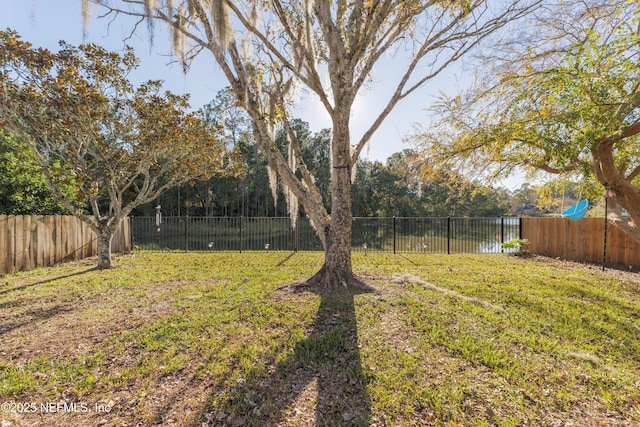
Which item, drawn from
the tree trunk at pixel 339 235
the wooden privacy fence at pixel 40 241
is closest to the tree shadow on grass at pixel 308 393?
the tree trunk at pixel 339 235

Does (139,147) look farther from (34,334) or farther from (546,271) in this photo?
(546,271)

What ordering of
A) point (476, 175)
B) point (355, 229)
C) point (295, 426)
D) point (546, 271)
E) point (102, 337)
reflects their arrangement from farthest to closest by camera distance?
point (355, 229) → point (476, 175) → point (546, 271) → point (102, 337) → point (295, 426)

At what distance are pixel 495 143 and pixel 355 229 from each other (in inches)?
323

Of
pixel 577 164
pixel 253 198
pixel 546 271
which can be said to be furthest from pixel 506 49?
pixel 253 198

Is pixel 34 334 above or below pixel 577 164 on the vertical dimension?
below

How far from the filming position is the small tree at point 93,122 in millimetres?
5016

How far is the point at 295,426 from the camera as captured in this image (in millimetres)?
1757

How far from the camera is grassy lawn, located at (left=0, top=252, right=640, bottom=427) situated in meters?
1.89

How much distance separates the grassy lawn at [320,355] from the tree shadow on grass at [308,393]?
1 cm

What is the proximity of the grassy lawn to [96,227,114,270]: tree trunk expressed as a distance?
5.22ft

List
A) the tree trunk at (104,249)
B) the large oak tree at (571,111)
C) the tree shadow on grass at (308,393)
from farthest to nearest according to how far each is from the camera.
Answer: the tree trunk at (104,249) < the large oak tree at (571,111) < the tree shadow on grass at (308,393)

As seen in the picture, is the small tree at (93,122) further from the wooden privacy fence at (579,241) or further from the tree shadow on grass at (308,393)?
the wooden privacy fence at (579,241)

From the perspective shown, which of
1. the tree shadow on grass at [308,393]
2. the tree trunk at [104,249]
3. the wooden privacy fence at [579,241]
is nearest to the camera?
Answer: the tree shadow on grass at [308,393]

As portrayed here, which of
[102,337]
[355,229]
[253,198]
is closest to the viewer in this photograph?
[102,337]
